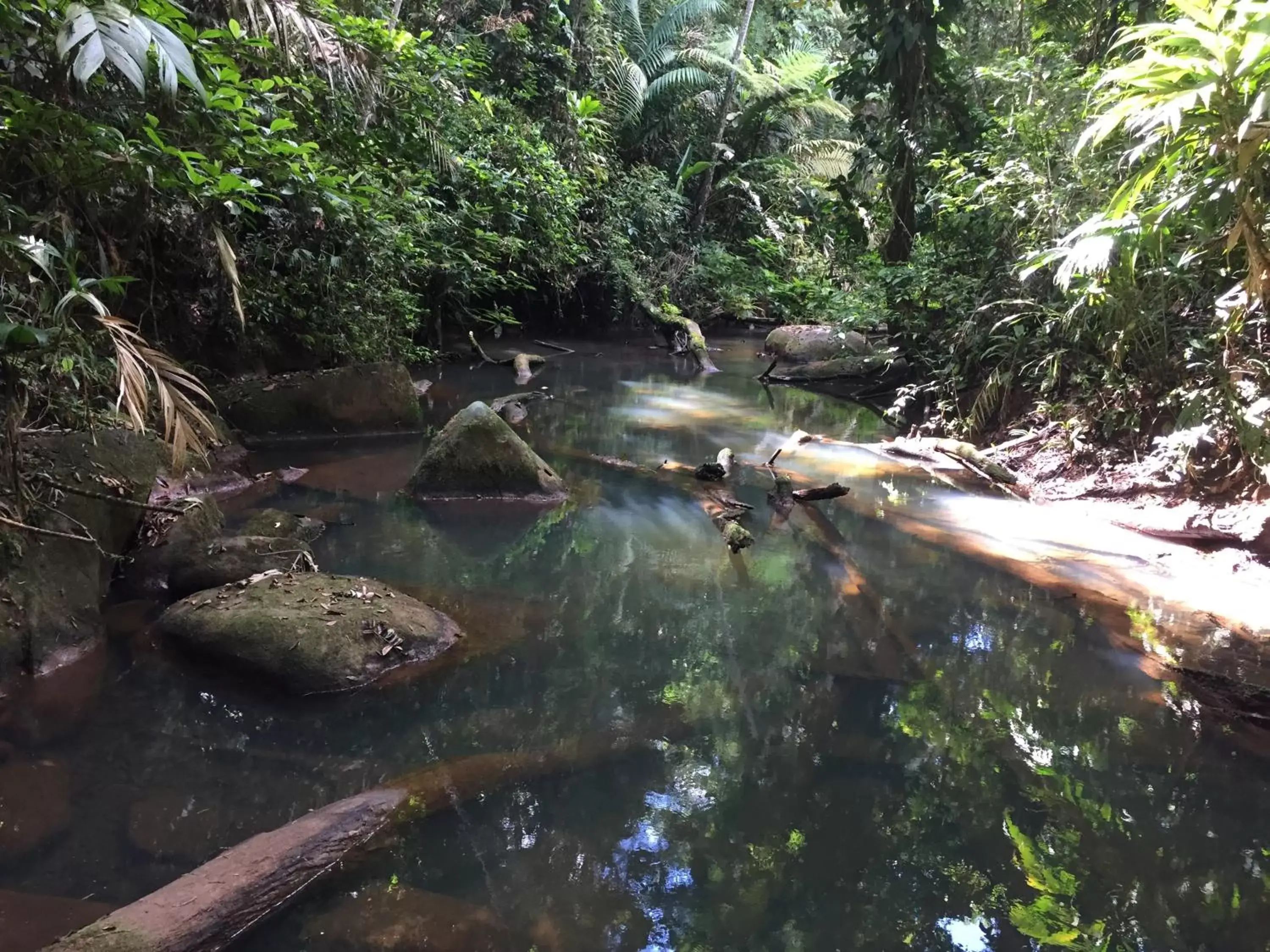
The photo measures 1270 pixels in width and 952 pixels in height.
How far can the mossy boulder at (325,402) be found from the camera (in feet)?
21.4

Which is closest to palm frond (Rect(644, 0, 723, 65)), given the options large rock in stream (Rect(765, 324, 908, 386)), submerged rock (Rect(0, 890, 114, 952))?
large rock in stream (Rect(765, 324, 908, 386))

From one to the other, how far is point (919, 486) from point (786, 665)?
3585mm

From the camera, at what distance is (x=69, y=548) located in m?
3.37

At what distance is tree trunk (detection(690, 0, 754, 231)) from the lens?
15531 mm

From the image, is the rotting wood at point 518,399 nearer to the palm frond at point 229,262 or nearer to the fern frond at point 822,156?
the palm frond at point 229,262

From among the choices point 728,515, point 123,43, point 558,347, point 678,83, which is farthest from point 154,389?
point 678,83

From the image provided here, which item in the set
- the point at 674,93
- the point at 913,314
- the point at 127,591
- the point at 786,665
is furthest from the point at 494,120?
the point at 786,665

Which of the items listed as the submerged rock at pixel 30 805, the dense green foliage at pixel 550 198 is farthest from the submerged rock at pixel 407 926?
the dense green foliage at pixel 550 198

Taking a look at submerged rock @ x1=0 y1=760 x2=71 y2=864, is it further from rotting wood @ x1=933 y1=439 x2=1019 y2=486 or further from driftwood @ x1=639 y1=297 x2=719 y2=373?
driftwood @ x1=639 y1=297 x2=719 y2=373

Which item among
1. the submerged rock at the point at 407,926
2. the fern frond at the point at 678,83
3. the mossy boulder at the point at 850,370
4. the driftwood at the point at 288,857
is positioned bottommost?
the submerged rock at the point at 407,926

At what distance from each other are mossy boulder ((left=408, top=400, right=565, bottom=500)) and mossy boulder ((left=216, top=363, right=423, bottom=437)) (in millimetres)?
1482

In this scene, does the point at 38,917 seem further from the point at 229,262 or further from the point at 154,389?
the point at 229,262

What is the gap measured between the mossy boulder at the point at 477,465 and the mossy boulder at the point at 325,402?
1.48m

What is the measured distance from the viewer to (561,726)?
3123 mm
